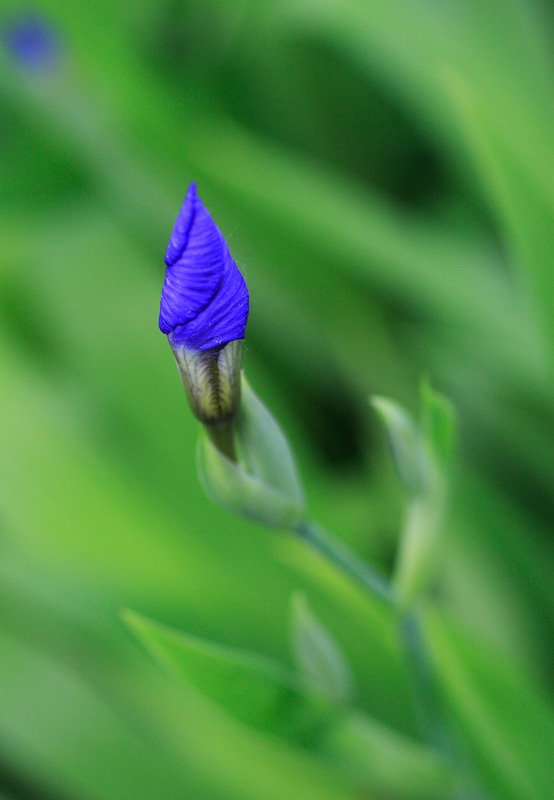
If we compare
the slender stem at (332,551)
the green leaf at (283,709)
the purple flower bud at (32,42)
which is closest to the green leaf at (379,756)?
the green leaf at (283,709)

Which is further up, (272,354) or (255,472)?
(272,354)

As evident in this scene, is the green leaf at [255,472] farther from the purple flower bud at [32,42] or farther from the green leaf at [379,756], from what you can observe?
the purple flower bud at [32,42]

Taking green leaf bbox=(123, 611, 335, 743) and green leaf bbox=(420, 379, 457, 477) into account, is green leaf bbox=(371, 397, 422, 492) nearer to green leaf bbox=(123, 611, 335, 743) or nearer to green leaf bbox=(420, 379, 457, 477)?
green leaf bbox=(420, 379, 457, 477)

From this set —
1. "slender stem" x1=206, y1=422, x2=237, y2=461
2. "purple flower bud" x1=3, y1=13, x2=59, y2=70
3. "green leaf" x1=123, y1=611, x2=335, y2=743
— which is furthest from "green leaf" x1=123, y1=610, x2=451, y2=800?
"purple flower bud" x1=3, y1=13, x2=59, y2=70

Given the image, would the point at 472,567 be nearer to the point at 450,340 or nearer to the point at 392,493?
the point at 392,493

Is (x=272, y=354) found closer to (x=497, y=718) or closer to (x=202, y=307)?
(x=497, y=718)

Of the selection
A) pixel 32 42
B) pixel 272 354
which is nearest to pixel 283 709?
pixel 272 354
